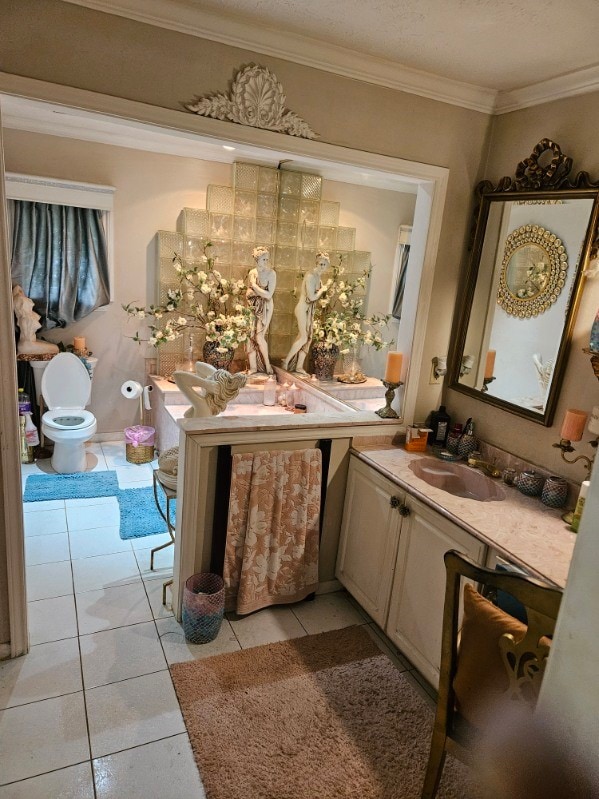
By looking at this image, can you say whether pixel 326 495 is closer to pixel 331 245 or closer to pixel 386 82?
pixel 386 82

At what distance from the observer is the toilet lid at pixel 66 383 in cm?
415

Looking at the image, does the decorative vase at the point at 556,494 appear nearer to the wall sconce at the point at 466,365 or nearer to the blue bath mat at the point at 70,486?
the wall sconce at the point at 466,365

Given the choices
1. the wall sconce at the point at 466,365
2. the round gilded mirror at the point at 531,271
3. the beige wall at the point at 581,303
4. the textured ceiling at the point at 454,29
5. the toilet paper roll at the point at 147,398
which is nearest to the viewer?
the textured ceiling at the point at 454,29

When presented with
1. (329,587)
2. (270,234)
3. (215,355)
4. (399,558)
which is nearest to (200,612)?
(329,587)

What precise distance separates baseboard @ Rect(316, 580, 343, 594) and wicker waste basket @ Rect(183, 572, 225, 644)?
599mm

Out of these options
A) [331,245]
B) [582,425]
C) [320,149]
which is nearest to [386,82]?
[320,149]

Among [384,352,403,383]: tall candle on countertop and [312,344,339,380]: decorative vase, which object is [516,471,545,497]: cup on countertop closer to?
[384,352,403,383]: tall candle on countertop

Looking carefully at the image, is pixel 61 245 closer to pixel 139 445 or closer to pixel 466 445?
pixel 139 445

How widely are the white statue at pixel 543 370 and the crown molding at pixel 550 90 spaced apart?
3.62 feet

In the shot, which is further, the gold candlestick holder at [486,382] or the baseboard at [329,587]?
the baseboard at [329,587]

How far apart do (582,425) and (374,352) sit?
249 cm

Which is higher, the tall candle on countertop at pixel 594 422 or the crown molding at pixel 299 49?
the crown molding at pixel 299 49

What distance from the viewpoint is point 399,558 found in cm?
233

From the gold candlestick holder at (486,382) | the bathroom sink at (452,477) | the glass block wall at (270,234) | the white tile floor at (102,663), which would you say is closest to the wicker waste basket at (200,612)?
the white tile floor at (102,663)
